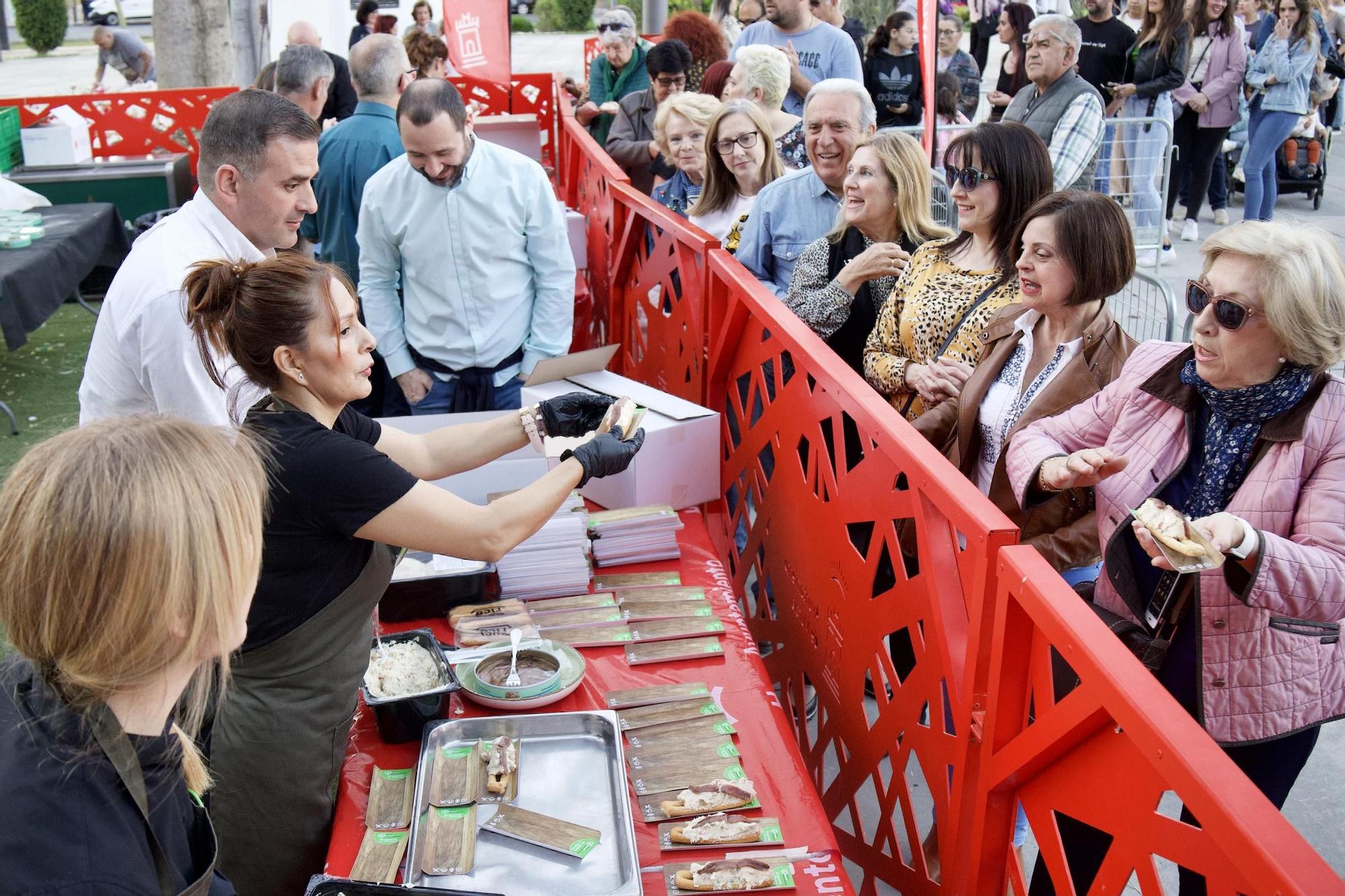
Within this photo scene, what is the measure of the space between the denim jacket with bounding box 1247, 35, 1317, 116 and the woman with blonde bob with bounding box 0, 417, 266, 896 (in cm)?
1051

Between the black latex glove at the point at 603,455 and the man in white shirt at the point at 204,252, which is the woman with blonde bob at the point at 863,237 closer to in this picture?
the black latex glove at the point at 603,455

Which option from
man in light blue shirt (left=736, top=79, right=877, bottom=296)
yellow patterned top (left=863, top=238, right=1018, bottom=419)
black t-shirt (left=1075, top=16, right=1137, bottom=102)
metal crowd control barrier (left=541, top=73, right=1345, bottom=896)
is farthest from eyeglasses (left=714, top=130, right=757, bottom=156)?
black t-shirt (left=1075, top=16, right=1137, bottom=102)

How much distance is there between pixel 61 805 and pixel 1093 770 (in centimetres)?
149

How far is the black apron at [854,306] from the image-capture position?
13.6ft

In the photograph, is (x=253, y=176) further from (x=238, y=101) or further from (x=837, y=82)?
(x=837, y=82)

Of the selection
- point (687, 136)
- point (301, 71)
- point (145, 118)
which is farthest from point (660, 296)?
point (145, 118)

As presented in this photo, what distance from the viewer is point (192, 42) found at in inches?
525

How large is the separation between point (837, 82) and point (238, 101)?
2417 mm

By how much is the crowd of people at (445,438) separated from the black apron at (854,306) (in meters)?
0.01

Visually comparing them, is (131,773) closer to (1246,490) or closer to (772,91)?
(1246,490)

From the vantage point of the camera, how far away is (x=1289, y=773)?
2.55 metres

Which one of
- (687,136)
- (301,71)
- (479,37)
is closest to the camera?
(687,136)

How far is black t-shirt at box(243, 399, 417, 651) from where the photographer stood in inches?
94.0

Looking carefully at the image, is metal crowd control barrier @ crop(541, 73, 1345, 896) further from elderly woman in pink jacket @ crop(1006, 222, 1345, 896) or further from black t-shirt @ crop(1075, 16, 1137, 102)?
black t-shirt @ crop(1075, 16, 1137, 102)
